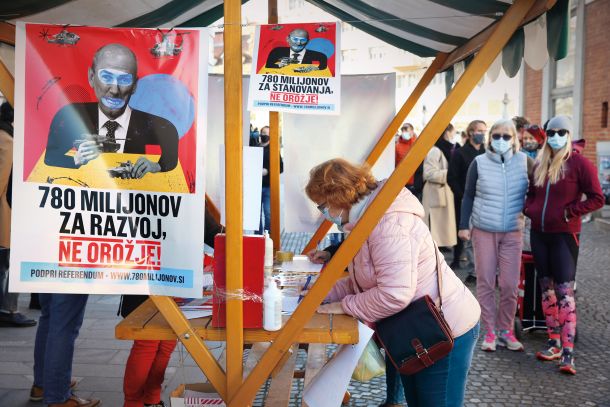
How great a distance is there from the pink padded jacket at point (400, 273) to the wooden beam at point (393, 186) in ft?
0.25

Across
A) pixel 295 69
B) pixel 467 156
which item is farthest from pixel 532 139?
pixel 295 69

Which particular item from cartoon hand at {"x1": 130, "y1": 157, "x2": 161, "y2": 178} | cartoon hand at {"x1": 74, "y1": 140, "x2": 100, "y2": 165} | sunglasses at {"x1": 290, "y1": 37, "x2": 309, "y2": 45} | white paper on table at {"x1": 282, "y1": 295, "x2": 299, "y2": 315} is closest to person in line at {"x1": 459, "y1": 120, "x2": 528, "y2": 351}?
sunglasses at {"x1": 290, "y1": 37, "x2": 309, "y2": 45}

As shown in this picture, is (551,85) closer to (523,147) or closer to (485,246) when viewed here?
(523,147)

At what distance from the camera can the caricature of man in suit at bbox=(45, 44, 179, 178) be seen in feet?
8.96

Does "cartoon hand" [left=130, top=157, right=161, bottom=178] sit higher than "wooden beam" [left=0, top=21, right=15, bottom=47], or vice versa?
"wooden beam" [left=0, top=21, right=15, bottom=47]

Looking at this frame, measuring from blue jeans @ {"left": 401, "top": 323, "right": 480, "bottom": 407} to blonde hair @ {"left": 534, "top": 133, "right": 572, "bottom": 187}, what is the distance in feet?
8.27

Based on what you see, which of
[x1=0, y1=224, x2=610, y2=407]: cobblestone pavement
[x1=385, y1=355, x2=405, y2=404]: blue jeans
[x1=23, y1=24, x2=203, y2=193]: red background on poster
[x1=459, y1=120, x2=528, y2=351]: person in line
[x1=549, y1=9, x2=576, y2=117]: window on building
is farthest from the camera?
[x1=549, y1=9, x2=576, y2=117]: window on building

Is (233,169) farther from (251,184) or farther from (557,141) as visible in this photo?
(557,141)

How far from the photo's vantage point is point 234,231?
9.09ft

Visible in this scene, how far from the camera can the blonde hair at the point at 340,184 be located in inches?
116

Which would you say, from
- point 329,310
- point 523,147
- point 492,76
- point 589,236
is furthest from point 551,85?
point 329,310

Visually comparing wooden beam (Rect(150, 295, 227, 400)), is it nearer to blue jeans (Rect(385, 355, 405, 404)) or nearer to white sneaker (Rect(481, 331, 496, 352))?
blue jeans (Rect(385, 355, 405, 404))

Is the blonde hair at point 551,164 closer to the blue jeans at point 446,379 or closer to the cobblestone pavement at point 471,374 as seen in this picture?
the cobblestone pavement at point 471,374

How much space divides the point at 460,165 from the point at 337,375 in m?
5.44
